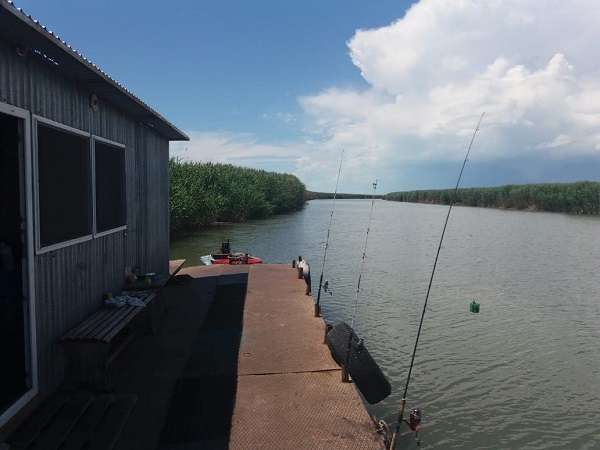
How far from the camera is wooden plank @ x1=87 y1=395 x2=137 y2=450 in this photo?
3.58 meters

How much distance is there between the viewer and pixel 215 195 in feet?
122

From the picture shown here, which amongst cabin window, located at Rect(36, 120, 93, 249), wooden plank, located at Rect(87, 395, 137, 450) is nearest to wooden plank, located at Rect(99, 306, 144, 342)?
wooden plank, located at Rect(87, 395, 137, 450)

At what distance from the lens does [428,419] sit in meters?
6.41

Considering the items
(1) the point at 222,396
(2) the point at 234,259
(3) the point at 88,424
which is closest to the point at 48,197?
(3) the point at 88,424

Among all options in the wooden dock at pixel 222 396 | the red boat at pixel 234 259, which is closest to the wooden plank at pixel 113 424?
the wooden dock at pixel 222 396

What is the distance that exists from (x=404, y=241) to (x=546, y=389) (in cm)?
1945

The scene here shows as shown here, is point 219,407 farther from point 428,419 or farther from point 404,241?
point 404,241

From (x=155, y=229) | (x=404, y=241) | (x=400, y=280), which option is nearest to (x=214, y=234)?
(x=404, y=241)

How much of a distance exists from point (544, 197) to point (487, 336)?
55.8 m

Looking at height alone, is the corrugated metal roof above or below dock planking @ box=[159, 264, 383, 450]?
above

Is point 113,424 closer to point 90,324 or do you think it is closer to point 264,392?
point 264,392

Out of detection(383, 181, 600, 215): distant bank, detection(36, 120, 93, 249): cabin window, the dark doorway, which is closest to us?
the dark doorway

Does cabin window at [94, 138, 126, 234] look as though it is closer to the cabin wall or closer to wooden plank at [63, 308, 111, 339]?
the cabin wall

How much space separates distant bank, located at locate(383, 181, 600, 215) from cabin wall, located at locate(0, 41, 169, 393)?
38256 millimetres
